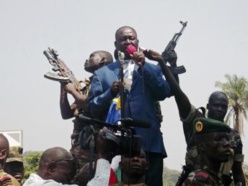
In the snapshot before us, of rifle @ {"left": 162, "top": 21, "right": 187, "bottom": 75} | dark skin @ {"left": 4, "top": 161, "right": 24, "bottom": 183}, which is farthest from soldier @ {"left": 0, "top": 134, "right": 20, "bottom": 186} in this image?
rifle @ {"left": 162, "top": 21, "right": 187, "bottom": 75}

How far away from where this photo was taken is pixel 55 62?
7062 mm

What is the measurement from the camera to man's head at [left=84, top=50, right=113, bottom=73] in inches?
247

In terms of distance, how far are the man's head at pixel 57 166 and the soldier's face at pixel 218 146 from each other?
123 cm

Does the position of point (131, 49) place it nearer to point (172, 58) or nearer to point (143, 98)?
point (143, 98)

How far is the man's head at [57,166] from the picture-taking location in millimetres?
4473

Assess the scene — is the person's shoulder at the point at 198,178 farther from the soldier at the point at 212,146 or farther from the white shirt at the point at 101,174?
the white shirt at the point at 101,174

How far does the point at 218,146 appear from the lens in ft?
15.5

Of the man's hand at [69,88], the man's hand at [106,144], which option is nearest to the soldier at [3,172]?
the man's hand at [69,88]

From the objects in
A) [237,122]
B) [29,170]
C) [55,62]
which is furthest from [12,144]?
[237,122]

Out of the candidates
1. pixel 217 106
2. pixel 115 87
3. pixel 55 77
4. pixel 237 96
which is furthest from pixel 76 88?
pixel 237 96

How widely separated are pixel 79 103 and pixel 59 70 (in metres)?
1.09

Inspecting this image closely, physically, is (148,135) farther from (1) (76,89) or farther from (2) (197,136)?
(1) (76,89)

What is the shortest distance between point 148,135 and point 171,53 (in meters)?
1.59

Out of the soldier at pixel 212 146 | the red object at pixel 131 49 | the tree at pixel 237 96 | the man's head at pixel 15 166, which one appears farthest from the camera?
the tree at pixel 237 96
